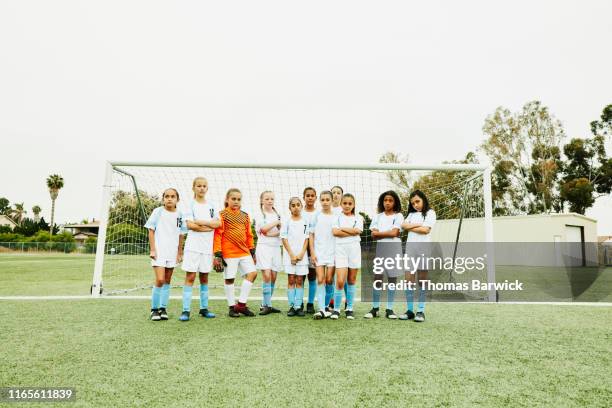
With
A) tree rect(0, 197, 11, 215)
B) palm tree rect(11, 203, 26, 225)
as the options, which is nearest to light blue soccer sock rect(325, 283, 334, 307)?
palm tree rect(11, 203, 26, 225)

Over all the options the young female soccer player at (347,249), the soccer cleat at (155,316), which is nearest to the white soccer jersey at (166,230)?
the soccer cleat at (155,316)

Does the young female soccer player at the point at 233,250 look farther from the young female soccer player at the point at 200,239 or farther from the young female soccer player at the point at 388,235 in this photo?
the young female soccer player at the point at 388,235

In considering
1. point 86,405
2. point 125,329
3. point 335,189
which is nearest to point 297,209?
point 335,189

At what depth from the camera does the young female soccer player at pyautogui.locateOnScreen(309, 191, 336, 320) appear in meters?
4.58

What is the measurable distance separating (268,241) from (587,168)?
1232 inches

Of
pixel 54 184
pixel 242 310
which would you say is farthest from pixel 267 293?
pixel 54 184

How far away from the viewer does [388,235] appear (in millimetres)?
4656

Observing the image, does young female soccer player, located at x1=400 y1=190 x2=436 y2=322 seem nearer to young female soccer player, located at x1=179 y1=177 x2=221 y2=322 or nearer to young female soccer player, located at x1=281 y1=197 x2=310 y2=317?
young female soccer player, located at x1=281 y1=197 x2=310 y2=317

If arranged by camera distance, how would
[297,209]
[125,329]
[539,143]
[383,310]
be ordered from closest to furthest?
[125,329], [297,209], [383,310], [539,143]

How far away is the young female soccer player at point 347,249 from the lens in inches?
179

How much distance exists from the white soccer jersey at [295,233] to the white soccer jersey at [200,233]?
86cm

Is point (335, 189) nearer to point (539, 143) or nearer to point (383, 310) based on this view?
point (383, 310)

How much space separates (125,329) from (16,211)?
107 meters

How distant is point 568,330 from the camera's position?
3.96m
